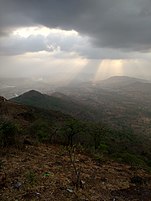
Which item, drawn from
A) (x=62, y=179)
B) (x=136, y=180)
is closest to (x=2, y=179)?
(x=62, y=179)

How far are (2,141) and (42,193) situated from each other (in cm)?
625

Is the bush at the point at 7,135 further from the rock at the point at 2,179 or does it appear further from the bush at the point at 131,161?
the bush at the point at 131,161

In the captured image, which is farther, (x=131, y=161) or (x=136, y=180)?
(x=131, y=161)

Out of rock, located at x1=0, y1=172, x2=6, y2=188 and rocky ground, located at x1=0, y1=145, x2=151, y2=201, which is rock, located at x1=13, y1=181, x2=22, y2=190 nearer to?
rocky ground, located at x1=0, y1=145, x2=151, y2=201

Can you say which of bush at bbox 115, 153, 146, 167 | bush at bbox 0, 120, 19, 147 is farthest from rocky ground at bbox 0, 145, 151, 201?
bush at bbox 115, 153, 146, 167

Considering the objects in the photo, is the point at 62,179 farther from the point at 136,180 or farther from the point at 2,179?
the point at 136,180

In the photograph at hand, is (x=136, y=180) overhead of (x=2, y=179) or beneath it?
beneath

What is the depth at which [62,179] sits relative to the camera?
1330 centimetres

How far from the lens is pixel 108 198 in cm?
1221

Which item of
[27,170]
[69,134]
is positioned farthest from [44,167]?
[69,134]

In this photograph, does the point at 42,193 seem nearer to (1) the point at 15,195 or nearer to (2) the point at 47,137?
(1) the point at 15,195

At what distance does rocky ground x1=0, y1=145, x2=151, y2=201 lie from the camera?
11711 millimetres

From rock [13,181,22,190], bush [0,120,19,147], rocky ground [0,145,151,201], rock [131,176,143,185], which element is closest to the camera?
rocky ground [0,145,151,201]

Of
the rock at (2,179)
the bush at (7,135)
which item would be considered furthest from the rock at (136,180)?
the bush at (7,135)
